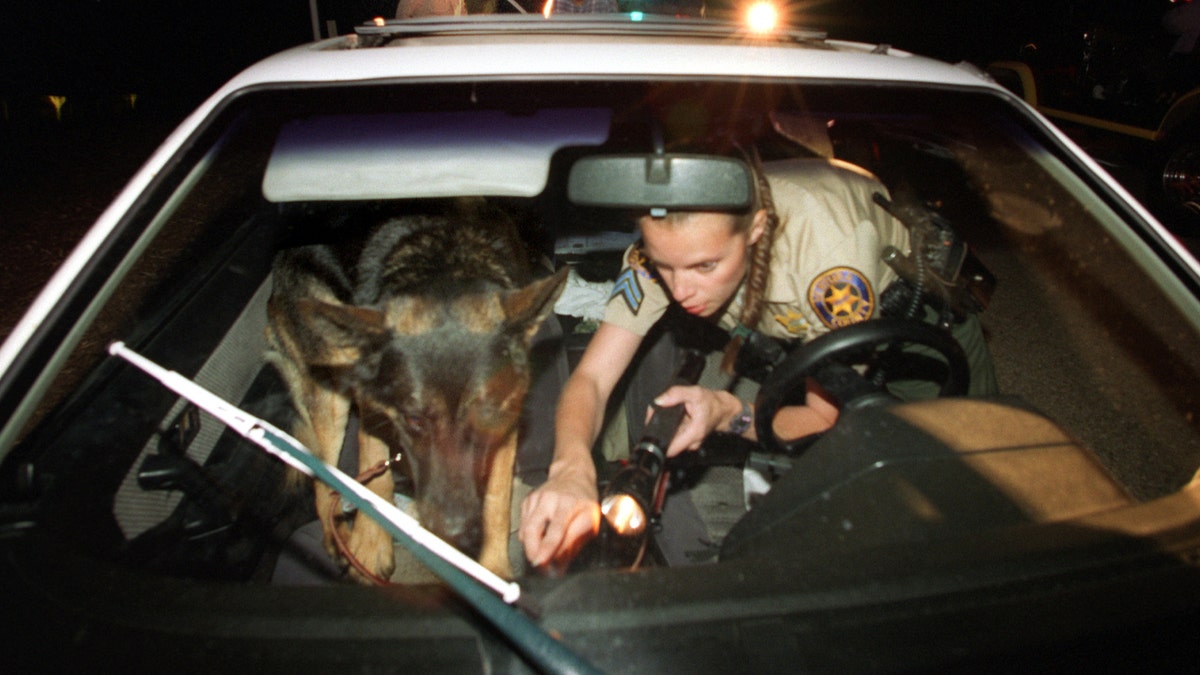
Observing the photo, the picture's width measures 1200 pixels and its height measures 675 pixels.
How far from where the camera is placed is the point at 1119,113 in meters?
7.28

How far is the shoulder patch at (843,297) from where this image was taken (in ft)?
5.96

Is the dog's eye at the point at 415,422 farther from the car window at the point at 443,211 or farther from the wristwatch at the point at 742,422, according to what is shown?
the wristwatch at the point at 742,422

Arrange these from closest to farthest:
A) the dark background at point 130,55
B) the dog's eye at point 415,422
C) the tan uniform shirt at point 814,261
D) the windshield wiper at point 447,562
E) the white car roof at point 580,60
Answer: the windshield wiper at point 447,562 → the white car roof at point 580,60 → the tan uniform shirt at point 814,261 → the dog's eye at point 415,422 → the dark background at point 130,55

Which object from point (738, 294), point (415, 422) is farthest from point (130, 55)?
point (738, 294)

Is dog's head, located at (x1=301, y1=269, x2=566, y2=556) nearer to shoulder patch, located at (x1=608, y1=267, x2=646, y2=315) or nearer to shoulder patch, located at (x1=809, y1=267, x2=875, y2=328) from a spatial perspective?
shoulder patch, located at (x1=608, y1=267, x2=646, y2=315)

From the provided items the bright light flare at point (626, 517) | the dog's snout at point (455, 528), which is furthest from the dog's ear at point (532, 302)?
the bright light flare at point (626, 517)

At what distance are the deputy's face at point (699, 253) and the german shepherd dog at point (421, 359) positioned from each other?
345mm

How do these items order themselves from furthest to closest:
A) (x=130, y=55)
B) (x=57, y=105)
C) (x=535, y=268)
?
(x=130, y=55) → (x=57, y=105) → (x=535, y=268)

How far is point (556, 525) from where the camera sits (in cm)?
163

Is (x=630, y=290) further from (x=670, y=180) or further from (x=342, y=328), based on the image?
(x=342, y=328)

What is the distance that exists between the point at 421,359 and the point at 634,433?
85cm

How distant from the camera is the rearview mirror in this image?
4.66 feet

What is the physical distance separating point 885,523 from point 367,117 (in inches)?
70.8

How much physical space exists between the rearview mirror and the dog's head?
1.90ft
